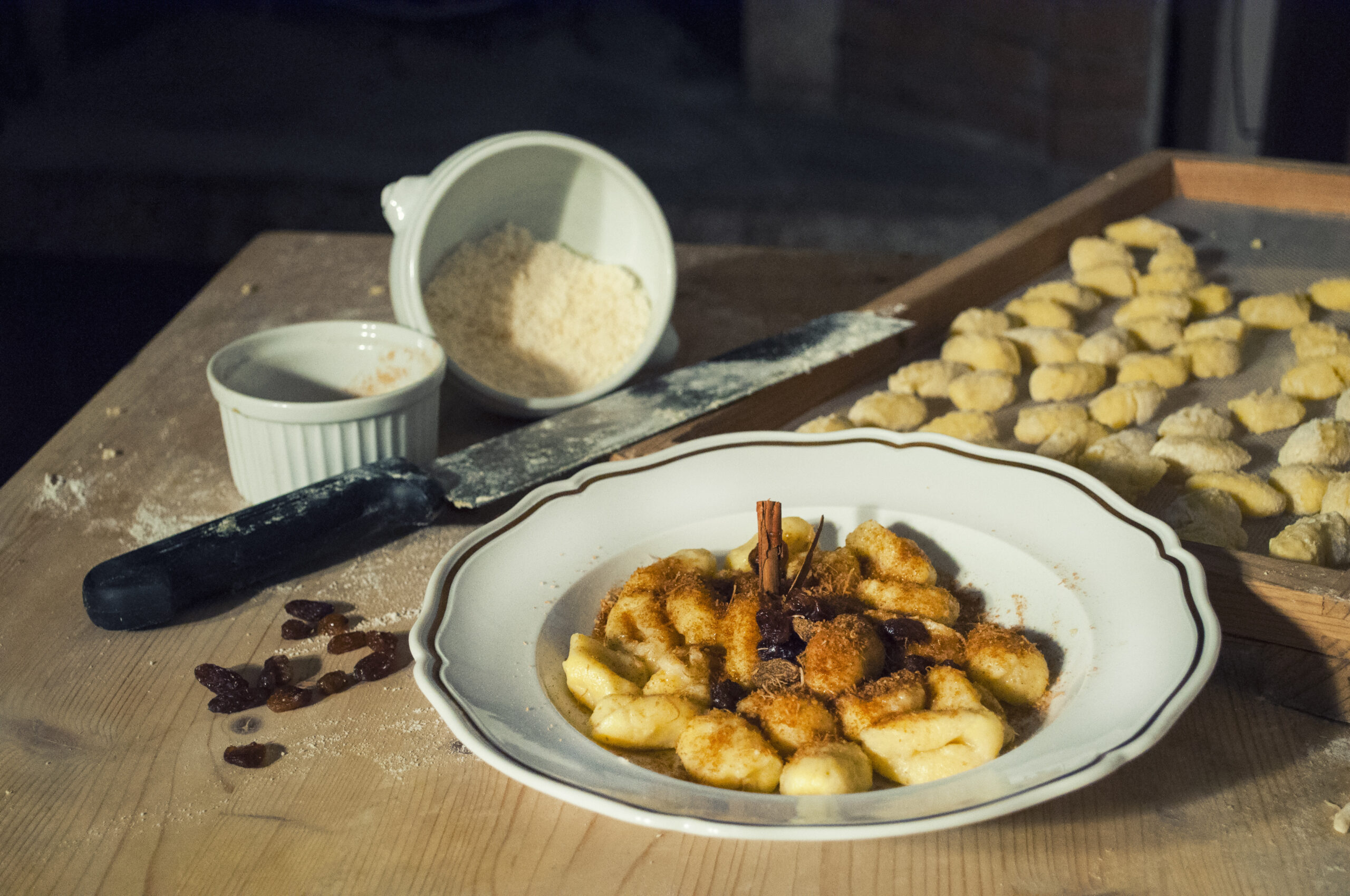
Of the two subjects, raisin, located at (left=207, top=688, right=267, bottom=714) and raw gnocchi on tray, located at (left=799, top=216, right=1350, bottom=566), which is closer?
raisin, located at (left=207, top=688, right=267, bottom=714)

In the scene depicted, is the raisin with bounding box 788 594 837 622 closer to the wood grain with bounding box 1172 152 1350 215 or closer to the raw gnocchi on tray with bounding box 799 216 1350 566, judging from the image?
the raw gnocchi on tray with bounding box 799 216 1350 566

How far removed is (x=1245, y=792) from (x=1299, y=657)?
0.13 m

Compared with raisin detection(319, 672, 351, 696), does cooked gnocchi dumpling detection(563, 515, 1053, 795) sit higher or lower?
higher

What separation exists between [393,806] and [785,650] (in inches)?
11.4

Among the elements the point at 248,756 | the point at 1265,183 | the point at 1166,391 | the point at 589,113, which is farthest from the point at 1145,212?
the point at 589,113

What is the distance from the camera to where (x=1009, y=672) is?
0.79 meters

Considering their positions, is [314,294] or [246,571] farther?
[314,294]

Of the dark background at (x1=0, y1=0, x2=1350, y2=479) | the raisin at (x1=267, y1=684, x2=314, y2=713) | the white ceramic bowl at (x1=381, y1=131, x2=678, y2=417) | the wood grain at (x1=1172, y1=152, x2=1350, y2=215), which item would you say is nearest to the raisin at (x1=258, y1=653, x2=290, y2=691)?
the raisin at (x1=267, y1=684, x2=314, y2=713)

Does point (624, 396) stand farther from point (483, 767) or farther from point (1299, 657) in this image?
point (1299, 657)

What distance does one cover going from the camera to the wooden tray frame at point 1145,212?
32.7 inches

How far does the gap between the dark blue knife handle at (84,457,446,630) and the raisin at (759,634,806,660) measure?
39 centimetres

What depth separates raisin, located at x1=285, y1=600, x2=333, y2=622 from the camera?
3.17 ft

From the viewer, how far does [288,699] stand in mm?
860

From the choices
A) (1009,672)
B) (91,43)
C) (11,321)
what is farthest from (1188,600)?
(91,43)
